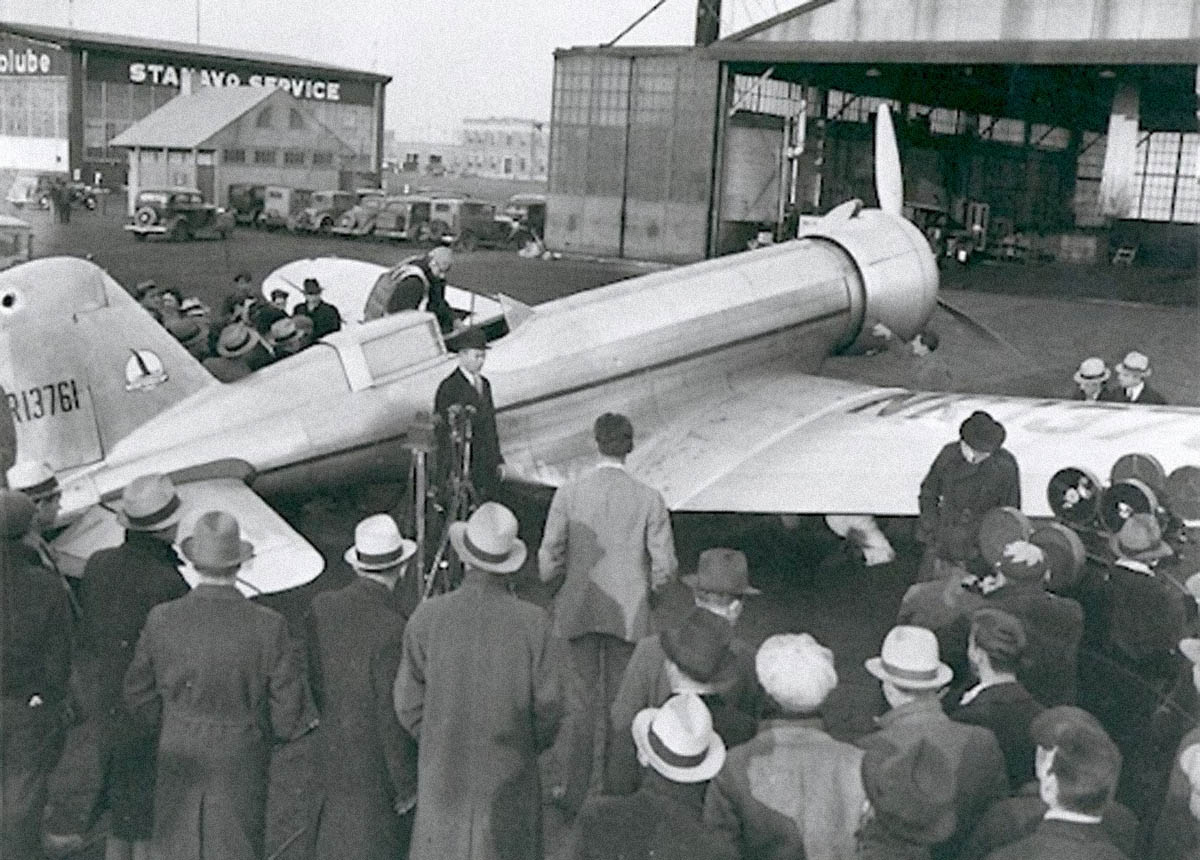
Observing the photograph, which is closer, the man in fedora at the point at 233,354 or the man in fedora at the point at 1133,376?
the man in fedora at the point at 233,354

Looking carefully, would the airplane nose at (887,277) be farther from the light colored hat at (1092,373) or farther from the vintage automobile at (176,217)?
the vintage automobile at (176,217)

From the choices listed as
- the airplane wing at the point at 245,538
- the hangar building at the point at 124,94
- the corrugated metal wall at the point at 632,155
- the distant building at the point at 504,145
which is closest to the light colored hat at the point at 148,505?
the airplane wing at the point at 245,538

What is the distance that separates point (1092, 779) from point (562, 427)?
5.71m

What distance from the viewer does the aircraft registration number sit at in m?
5.74

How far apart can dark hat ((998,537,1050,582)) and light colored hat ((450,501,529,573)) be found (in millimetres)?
1669

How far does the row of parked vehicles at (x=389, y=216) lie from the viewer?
31703 mm

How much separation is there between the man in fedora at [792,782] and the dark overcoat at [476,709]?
785 millimetres

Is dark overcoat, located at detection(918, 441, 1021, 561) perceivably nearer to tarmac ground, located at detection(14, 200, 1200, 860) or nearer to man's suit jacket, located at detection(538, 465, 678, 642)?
tarmac ground, located at detection(14, 200, 1200, 860)

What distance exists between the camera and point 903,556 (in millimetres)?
8641

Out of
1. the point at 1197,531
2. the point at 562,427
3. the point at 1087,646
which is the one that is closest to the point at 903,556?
the point at 1197,531

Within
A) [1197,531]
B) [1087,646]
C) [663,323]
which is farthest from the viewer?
[663,323]

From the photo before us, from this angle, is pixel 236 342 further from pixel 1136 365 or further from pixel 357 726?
pixel 1136 365

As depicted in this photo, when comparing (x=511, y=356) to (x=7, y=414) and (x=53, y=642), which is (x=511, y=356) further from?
(x=53, y=642)

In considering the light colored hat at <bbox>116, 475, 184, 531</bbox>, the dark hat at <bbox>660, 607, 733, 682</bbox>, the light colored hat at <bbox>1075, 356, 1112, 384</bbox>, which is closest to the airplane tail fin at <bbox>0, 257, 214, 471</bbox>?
the light colored hat at <bbox>116, 475, 184, 531</bbox>
